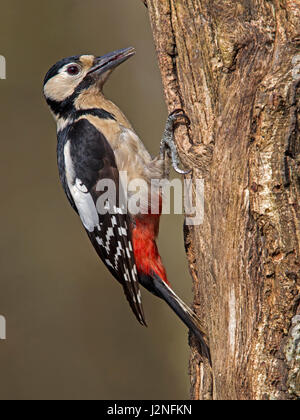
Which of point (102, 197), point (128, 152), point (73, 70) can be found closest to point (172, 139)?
point (128, 152)

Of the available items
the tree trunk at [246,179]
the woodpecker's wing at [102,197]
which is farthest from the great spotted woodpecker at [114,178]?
the tree trunk at [246,179]

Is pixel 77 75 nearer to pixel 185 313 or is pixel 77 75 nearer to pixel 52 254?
pixel 185 313

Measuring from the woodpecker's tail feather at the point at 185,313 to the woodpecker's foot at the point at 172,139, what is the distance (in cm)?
70

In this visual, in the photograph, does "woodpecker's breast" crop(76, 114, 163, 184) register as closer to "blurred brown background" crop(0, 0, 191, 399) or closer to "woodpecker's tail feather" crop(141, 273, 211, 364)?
"woodpecker's tail feather" crop(141, 273, 211, 364)

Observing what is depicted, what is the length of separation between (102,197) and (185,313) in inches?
34.6

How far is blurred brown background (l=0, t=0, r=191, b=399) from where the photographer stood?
215 inches

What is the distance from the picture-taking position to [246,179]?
7.72 ft

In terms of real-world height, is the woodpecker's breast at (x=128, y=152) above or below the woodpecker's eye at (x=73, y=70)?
below

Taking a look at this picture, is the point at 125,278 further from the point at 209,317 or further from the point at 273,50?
the point at 273,50

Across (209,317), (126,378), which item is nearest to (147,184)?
(209,317)

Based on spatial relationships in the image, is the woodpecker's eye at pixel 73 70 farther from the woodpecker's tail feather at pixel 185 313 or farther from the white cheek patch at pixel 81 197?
the woodpecker's tail feather at pixel 185 313

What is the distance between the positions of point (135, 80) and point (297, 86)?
3.81 meters

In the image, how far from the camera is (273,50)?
2377 mm

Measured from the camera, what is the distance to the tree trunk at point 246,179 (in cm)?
227
